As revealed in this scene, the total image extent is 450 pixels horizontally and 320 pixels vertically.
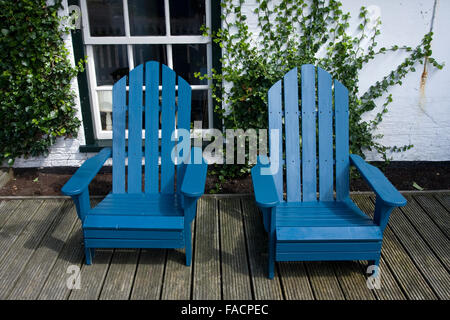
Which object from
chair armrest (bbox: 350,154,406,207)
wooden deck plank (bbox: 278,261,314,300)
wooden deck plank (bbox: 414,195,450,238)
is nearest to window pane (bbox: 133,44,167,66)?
chair armrest (bbox: 350,154,406,207)

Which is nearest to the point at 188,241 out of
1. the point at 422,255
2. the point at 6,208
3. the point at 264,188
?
the point at 264,188

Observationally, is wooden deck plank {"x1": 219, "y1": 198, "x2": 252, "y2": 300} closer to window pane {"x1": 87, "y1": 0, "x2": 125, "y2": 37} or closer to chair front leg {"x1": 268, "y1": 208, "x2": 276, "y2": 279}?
chair front leg {"x1": 268, "y1": 208, "x2": 276, "y2": 279}

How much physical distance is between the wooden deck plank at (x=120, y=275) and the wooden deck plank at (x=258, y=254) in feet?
2.26

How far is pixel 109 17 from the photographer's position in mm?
3279

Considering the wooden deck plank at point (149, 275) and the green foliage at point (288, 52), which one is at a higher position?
the green foliage at point (288, 52)

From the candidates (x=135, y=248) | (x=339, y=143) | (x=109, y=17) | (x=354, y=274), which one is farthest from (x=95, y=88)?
(x=354, y=274)

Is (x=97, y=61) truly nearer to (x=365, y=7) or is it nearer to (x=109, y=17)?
(x=109, y=17)

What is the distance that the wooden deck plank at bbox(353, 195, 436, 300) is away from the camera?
227cm

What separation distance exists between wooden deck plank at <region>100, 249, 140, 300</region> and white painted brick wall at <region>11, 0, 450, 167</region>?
1324 mm

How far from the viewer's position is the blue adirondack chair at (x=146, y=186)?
2340 mm

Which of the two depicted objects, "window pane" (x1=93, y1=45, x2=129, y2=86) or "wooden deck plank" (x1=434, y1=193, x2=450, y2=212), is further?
"window pane" (x1=93, y1=45, x2=129, y2=86)

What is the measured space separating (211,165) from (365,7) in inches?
67.9

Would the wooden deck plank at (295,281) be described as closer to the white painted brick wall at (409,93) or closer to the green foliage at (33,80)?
the white painted brick wall at (409,93)

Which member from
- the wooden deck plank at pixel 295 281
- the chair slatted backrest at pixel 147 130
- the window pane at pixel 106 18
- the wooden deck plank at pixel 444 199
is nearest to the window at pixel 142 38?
the window pane at pixel 106 18
